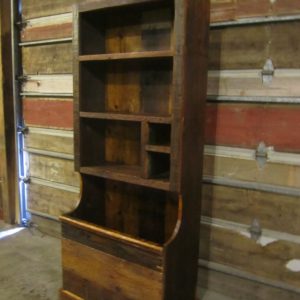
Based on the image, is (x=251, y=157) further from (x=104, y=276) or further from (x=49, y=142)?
(x=49, y=142)

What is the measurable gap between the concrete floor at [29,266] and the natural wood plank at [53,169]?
1.61 ft

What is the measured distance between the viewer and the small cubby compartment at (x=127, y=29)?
1.60 m

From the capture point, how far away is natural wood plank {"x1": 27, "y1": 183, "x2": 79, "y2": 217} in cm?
245

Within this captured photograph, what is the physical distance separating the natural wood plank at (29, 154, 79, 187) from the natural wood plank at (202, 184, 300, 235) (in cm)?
107

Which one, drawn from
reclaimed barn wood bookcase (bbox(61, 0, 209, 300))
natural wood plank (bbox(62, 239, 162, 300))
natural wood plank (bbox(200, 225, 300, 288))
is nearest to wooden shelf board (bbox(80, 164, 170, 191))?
reclaimed barn wood bookcase (bbox(61, 0, 209, 300))

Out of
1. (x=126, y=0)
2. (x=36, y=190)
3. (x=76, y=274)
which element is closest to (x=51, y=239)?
(x=36, y=190)

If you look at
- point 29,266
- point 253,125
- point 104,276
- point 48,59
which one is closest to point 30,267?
point 29,266

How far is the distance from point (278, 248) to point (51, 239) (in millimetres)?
1719

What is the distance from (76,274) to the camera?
1.67m

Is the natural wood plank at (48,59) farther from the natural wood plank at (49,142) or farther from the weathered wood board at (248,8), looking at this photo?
the weathered wood board at (248,8)

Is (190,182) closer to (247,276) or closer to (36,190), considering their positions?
(247,276)

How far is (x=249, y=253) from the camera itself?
1724mm

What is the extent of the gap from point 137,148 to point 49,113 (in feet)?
3.34

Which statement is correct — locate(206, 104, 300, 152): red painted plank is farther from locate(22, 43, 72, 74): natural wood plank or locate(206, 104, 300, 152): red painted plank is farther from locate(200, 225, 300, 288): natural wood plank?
locate(22, 43, 72, 74): natural wood plank
